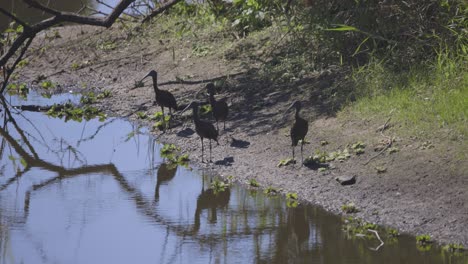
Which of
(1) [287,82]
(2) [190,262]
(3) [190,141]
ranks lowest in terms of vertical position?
(2) [190,262]

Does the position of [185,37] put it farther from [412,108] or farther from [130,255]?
[130,255]

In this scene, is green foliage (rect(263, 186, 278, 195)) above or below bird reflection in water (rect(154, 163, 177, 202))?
below

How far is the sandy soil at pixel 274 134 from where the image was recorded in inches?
342

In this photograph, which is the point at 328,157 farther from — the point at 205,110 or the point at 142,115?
the point at 142,115

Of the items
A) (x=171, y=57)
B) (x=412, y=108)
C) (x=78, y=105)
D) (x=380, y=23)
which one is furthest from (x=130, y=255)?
(x=171, y=57)

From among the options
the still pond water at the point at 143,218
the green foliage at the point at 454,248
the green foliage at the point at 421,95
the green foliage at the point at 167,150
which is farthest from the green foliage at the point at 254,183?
the green foliage at the point at 454,248

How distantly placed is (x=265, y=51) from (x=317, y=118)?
2.98 metres

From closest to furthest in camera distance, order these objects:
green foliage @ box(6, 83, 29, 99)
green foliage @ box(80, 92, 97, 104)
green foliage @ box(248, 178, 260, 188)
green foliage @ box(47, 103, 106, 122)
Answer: green foliage @ box(248, 178, 260, 188)
green foliage @ box(47, 103, 106, 122)
green foliage @ box(80, 92, 97, 104)
green foliage @ box(6, 83, 29, 99)

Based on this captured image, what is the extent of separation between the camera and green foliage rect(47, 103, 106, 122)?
44.4 feet

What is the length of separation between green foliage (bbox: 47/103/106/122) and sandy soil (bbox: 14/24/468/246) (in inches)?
8.8

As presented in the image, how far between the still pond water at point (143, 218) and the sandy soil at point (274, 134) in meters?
0.35

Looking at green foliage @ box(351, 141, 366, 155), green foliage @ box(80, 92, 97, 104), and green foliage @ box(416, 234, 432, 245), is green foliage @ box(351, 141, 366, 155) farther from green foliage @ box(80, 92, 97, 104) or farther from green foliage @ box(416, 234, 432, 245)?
green foliage @ box(80, 92, 97, 104)

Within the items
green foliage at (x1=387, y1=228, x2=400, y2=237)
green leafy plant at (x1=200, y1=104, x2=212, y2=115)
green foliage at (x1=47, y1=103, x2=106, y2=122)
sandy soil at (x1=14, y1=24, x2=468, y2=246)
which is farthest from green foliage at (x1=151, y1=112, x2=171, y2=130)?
green foliage at (x1=387, y1=228, x2=400, y2=237)

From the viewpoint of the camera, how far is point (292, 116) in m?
11.5
